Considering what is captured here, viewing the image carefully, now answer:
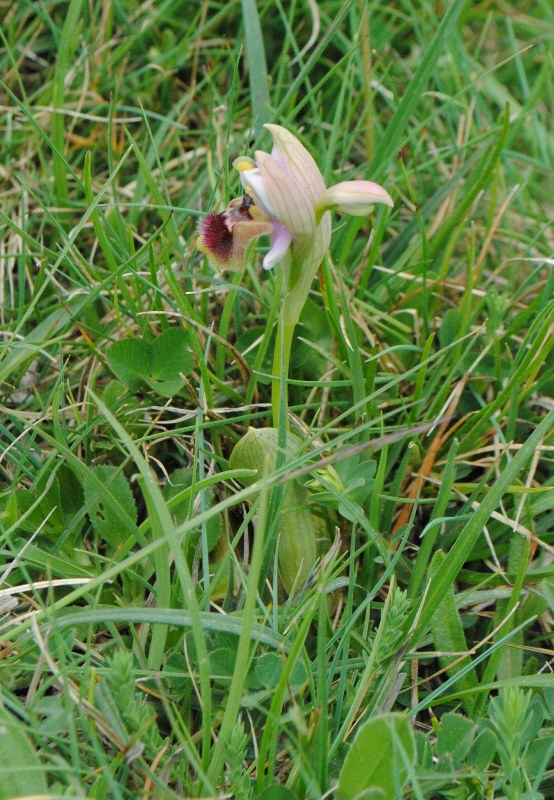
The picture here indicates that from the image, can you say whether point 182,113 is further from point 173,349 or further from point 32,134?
point 173,349

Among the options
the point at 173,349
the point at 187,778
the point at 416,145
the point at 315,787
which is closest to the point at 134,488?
the point at 173,349

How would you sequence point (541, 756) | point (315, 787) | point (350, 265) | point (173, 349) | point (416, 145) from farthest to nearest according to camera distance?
point (416, 145) < point (350, 265) < point (173, 349) < point (541, 756) < point (315, 787)

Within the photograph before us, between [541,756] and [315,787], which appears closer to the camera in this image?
[315,787]

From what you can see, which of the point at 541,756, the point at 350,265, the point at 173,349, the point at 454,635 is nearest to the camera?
the point at 541,756

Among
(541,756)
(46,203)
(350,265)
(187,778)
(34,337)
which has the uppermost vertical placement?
(46,203)

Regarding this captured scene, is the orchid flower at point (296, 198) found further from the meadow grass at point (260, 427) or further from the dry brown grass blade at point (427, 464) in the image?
the dry brown grass blade at point (427, 464)

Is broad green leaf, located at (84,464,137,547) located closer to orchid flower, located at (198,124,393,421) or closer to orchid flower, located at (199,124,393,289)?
orchid flower, located at (198,124,393,421)
